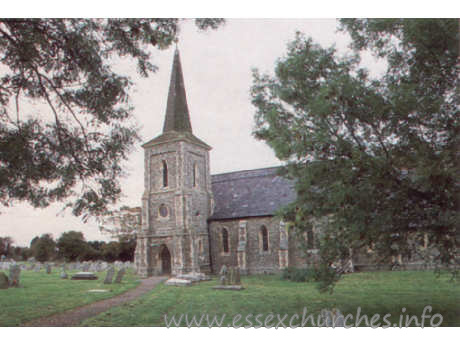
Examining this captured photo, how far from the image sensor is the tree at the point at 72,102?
5.96 metres

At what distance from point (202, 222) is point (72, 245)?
1018 cm

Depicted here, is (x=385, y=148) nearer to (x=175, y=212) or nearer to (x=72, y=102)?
(x=72, y=102)

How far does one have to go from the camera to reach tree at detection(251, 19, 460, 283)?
Result: 523 cm

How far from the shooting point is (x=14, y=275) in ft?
31.3

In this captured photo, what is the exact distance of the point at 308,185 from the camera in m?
5.57

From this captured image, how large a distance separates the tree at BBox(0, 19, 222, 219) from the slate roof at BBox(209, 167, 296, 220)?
10245 mm

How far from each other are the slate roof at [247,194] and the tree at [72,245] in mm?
8978

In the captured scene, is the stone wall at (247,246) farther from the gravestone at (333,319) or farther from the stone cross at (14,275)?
the gravestone at (333,319)

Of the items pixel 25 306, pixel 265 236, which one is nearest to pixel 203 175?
pixel 265 236

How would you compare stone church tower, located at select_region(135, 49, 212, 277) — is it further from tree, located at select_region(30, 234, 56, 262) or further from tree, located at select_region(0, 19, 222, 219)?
tree, located at select_region(0, 19, 222, 219)

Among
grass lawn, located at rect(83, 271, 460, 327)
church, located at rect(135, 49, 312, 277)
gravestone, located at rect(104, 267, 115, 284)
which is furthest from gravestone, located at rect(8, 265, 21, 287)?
church, located at rect(135, 49, 312, 277)

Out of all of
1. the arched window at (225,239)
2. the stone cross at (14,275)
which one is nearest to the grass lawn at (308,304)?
the stone cross at (14,275)

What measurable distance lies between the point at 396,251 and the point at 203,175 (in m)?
12.6

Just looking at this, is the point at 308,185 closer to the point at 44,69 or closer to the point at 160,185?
the point at 44,69
